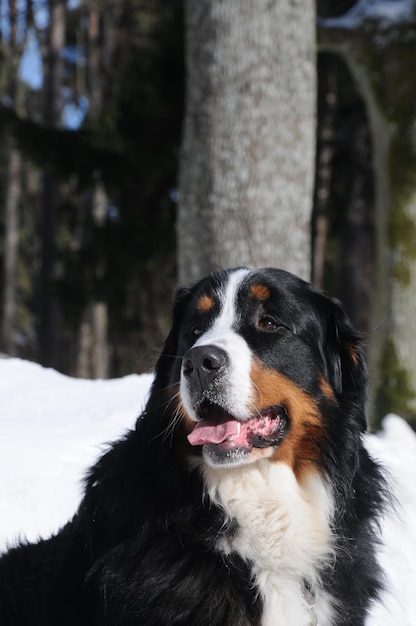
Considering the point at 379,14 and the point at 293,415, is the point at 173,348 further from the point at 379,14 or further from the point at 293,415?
the point at 379,14

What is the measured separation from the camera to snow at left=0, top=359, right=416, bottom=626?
4.34m

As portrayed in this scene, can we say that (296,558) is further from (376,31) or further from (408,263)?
(376,31)

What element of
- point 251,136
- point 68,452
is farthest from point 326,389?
point 251,136

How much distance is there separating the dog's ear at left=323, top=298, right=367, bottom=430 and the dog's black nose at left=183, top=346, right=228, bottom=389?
0.66 meters

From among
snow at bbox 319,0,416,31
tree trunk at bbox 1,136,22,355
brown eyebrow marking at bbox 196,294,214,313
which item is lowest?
tree trunk at bbox 1,136,22,355

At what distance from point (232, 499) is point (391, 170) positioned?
722 cm

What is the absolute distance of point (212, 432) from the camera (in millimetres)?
3111

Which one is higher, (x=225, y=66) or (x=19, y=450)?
(x=225, y=66)

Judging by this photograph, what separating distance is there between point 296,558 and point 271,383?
74 cm

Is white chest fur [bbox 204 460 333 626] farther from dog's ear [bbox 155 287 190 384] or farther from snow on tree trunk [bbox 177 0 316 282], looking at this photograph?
snow on tree trunk [bbox 177 0 316 282]

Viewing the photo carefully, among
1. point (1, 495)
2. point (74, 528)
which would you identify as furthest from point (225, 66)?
point (74, 528)

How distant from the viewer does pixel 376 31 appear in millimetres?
9703

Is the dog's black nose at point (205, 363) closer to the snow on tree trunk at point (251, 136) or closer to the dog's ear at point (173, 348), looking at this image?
the dog's ear at point (173, 348)

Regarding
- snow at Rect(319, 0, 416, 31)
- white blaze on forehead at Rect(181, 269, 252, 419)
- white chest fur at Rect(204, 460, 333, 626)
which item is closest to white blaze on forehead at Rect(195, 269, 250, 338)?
white blaze on forehead at Rect(181, 269, 252, 419)
